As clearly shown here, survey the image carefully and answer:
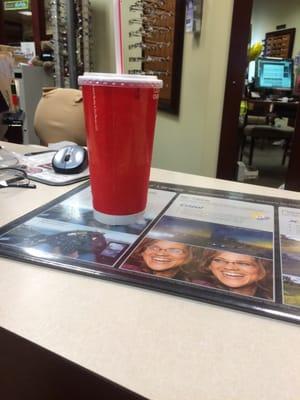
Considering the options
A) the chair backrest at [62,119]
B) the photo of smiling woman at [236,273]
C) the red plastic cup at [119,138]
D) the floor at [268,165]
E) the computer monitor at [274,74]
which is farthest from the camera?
the computer monitor at [274,74]

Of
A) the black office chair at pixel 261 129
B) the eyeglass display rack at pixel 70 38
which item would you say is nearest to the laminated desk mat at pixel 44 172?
the eyeglass display rack at pixel 70 38

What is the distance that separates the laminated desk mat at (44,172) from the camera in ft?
2.60

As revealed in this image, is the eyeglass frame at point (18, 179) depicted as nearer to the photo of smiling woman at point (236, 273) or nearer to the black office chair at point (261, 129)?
the photo of smiling woman at point (236, 273)

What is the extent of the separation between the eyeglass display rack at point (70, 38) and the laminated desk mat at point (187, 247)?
6.89 ft

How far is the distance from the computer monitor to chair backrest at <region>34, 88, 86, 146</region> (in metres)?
3.57

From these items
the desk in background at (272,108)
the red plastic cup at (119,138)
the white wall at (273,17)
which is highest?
the white wall at (273,17)

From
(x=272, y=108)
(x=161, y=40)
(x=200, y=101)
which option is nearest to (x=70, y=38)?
(x=161, y=40)

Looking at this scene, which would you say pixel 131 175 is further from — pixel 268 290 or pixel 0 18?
pixel 0 18

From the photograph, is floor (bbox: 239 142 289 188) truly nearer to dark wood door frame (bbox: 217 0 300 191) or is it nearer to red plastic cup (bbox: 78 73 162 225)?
dark wood door frame (bbox: 217 0 300 191)

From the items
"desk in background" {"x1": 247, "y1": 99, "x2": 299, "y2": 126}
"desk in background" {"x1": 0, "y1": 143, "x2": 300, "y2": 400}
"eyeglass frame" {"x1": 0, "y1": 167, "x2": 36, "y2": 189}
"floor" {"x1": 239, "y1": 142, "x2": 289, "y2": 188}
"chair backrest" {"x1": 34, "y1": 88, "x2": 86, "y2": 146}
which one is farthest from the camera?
"desk in background" {"x1": 247, "y1": 99, "x2": 299, "y2": 126}

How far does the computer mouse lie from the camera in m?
0.84

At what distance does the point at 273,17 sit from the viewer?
272 inches

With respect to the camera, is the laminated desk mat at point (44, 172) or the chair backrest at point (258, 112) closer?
the laminated desk mat at point (44, 172)

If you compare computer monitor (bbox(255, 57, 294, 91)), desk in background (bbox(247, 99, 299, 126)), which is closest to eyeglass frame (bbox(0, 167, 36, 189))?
desk in background (bbox(247, 99, 299, 126))
